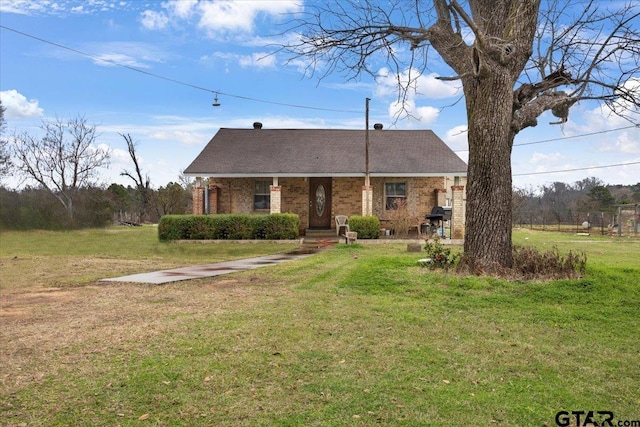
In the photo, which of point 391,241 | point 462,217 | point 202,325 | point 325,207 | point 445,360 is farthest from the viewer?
point 325,207

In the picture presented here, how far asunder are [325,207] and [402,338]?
57.3 ft

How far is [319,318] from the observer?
19.9ft

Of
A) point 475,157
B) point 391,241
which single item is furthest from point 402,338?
point 391,241

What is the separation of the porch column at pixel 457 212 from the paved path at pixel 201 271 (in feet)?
29.2

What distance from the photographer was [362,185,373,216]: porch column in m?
20.3

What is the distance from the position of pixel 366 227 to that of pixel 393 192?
3.92 metres

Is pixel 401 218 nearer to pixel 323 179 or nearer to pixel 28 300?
pixel 323 179

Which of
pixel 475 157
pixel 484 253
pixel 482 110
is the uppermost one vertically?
pixel 482 110

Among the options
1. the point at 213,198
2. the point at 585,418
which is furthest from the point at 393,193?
the point at 585,418

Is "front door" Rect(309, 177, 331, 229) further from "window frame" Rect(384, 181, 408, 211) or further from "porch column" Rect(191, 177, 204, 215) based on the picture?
"porch column" Rect(191, 177, 204, 215)

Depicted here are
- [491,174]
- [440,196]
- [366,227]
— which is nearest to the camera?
[491,174]

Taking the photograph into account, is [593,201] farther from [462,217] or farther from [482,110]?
[482,110]

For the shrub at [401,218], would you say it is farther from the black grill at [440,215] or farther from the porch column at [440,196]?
the porch column at [440,196]

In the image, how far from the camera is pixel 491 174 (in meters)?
8.36
